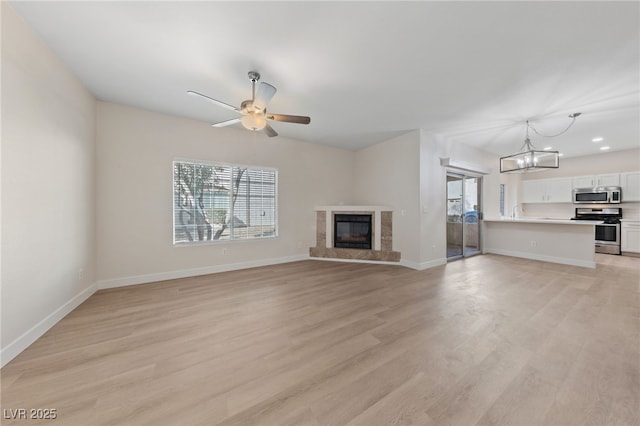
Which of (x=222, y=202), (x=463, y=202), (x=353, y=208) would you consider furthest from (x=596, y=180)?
(x=222, y=202)

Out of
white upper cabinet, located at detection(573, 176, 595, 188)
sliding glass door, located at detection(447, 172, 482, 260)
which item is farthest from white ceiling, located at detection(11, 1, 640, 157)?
white upper cabinet, located at detection(573, 176, 595, 188)

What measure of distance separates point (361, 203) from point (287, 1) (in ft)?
15.0

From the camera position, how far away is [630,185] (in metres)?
5.57

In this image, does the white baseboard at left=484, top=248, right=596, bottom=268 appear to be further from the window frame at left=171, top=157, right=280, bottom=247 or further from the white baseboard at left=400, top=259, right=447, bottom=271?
the window frame at left=171, top=157, right=280, bottom=247

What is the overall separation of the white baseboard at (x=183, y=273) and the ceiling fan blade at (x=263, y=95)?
3063 millimetres

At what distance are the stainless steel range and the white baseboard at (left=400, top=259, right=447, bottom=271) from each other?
184 inches

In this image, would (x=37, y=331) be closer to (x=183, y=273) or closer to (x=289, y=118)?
(x=183, y=273)

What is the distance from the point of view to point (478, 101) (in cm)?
325

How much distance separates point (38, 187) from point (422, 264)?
547 cm

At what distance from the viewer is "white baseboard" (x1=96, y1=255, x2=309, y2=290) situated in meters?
3.37

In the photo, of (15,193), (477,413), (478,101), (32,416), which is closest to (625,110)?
(478,101)

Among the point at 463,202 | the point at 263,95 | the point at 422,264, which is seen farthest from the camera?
the point at 463,202

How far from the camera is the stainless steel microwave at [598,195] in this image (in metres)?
5.71

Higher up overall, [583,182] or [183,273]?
[583,182]
